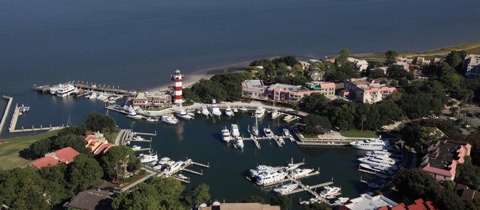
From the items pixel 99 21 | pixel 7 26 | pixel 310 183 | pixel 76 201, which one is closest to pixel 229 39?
pixel 99 21

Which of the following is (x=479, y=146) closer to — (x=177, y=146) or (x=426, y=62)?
(x=177, y=146)

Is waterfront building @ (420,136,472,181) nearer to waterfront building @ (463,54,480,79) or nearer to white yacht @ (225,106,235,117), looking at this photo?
white yacht @ (225,106,235,117)

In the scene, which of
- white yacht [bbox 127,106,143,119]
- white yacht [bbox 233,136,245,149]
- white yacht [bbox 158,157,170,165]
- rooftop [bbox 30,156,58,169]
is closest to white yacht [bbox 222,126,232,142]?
white yacht [bbox 233,136,245,149]

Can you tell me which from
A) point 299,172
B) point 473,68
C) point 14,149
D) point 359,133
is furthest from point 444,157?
point 14,149

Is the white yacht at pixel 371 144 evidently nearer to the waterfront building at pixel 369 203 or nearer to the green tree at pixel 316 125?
the green tree at pixel 316 125

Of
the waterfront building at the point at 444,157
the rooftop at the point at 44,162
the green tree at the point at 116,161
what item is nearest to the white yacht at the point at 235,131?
the green tree at the point at 116,161

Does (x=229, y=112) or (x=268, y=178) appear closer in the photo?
(x=268, y=178)

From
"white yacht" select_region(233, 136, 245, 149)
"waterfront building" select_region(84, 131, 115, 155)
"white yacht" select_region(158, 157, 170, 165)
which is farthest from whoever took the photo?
"white yacht" select_region(233, 136, 245, 149)

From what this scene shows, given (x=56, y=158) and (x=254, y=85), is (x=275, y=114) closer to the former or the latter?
(x=254, y=85)
